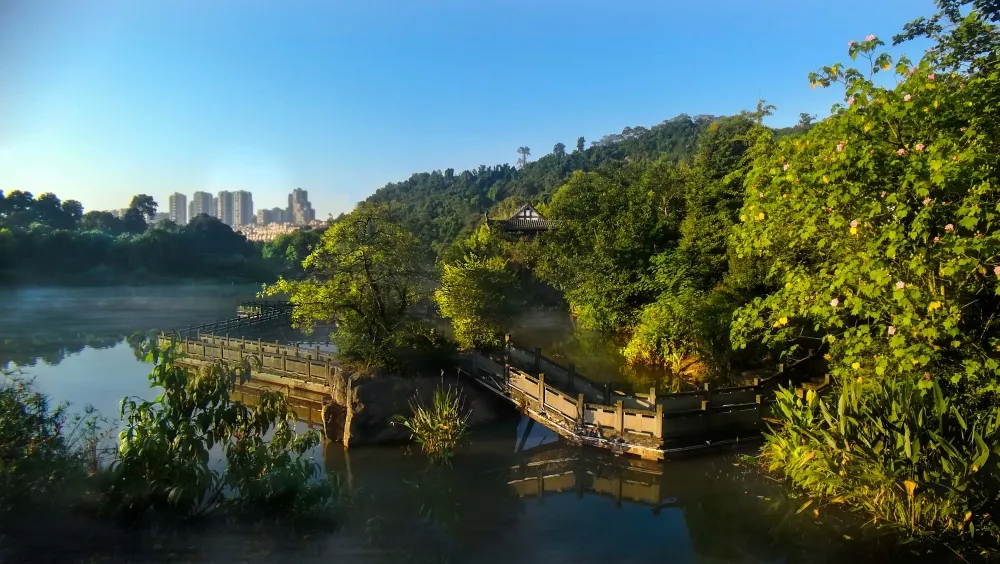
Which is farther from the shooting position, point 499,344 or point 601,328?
point 601,328

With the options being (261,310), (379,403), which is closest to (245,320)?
(261,310)

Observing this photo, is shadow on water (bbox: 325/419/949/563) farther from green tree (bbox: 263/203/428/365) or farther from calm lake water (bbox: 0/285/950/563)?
green tree (bbox: 263/203/428/365)

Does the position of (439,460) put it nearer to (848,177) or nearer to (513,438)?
(513,438)

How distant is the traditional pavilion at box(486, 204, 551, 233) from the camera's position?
3944 centimetres

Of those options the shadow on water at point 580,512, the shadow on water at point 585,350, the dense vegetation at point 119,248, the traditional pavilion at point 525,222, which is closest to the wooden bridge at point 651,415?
the shadow on water at point 580,512

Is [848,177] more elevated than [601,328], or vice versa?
[848,177]

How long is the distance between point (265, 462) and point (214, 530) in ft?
2.92

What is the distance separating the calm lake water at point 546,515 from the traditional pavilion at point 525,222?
85.4 feet

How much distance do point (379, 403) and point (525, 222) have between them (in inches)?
1128

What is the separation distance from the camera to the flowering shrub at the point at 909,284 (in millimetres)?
6449

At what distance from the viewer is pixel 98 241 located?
57.1 meters

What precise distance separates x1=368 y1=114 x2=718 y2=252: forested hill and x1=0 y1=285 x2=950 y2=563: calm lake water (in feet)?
242

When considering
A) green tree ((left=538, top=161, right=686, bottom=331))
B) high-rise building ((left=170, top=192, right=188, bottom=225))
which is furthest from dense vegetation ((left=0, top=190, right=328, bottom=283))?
high-rise building ((left=170, top=192, right=188, bottom=225))

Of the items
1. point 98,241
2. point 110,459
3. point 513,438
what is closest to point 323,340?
point 513,438
